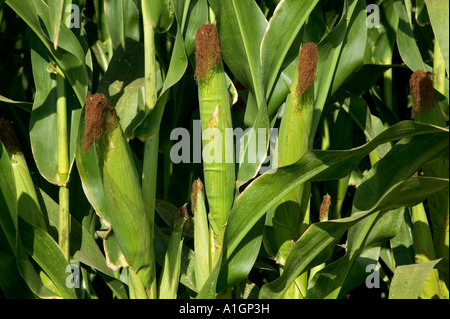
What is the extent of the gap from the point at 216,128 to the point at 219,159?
6cm

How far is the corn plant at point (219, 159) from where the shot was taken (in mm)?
1217

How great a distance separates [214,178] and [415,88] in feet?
1.64

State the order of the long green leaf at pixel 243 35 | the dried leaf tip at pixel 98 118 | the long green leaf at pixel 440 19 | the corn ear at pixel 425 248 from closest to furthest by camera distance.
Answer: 1. the dried leaf tip at pixel 98 118
2. the long green leaf at pixel 440 19
3. the long green leaf at pixel 243 35
4. the corn ear at pixel 425 248

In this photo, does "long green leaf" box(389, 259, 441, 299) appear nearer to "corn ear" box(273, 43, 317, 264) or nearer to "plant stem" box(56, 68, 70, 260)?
"corn ear" box(273, 43, 317, 264)

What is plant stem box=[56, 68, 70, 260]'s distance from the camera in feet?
4.33

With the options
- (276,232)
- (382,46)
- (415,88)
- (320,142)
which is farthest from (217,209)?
(382,46)

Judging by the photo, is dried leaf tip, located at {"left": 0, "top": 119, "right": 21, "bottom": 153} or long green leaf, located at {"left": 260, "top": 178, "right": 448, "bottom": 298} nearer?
long green leaf, located at {"left": 260, "top": 178, "right": 448, "bottom": 298}

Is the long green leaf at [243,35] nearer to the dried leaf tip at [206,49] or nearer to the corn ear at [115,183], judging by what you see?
the dried leaf tip at [206,49]

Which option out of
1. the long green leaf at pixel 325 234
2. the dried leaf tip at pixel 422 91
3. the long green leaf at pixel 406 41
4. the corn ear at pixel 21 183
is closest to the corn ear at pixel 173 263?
the long green leaf at pixel 325 234

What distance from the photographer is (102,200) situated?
4.24 feet

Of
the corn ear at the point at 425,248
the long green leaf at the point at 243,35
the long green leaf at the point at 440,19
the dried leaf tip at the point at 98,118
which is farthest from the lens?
the corn ear at the point at 425,248

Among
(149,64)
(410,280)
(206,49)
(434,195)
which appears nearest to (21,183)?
(149,64)

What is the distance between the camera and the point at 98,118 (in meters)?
1.12

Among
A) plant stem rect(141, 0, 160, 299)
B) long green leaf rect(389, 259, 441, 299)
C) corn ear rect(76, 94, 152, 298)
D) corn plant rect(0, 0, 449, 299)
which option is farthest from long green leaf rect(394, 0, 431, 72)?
corn ear rect(76, 94, 152, 298)
